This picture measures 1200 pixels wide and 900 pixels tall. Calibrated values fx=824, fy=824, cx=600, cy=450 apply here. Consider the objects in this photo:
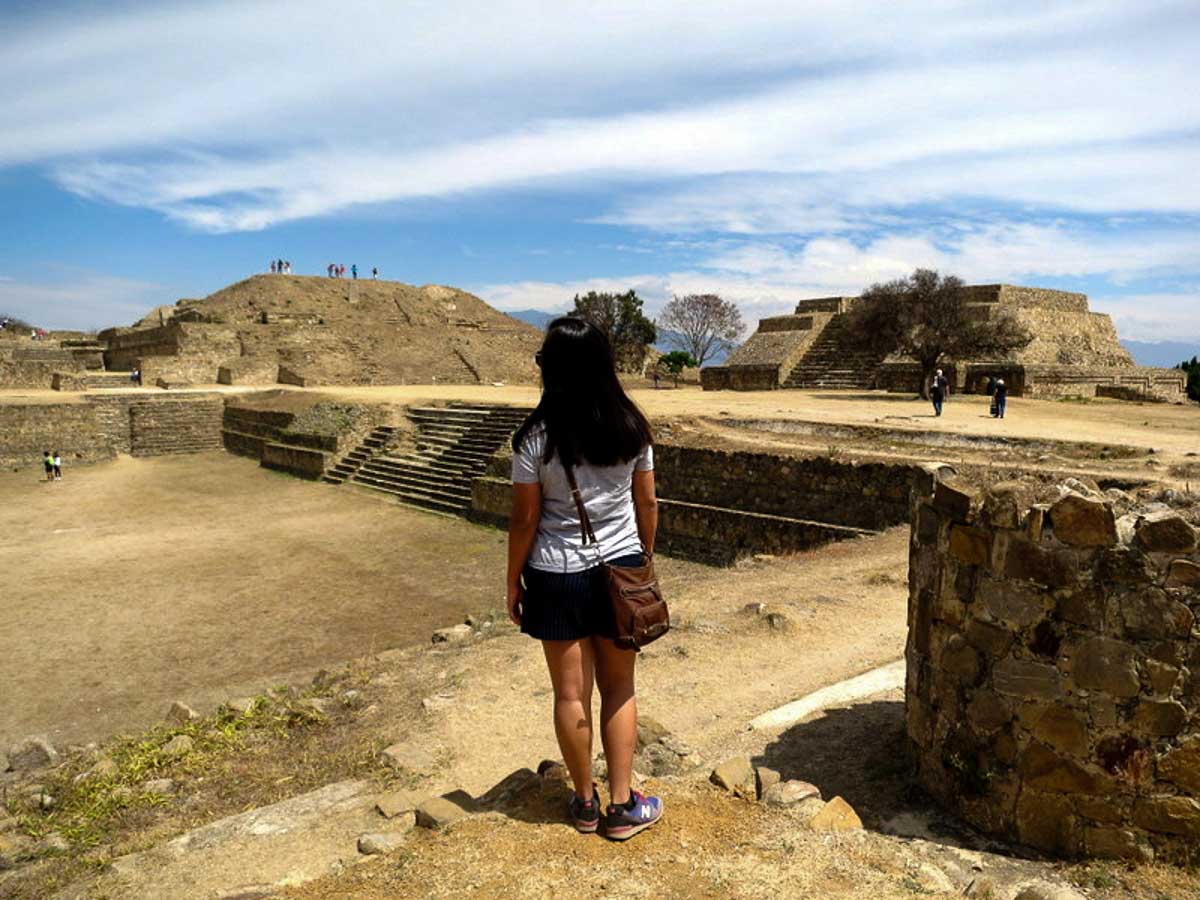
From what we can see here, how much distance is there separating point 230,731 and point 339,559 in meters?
7.47

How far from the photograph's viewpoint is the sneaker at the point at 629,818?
2857mm

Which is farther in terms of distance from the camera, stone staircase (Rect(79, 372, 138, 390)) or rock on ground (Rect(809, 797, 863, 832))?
stone staircase (Rect(79, 372, 138, 390))

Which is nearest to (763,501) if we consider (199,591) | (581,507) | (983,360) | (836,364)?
(199,591)

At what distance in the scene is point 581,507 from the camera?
109 inches

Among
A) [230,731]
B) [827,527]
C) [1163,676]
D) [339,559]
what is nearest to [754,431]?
[827,527]

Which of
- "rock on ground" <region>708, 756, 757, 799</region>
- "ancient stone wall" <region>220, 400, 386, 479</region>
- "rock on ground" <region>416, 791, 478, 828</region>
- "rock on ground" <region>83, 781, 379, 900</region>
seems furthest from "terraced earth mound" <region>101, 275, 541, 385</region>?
"rock on ground" <region>708, 756, 757, 799</region>

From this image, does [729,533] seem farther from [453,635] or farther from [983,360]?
[983,360]

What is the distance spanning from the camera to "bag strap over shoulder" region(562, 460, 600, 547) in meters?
2.76

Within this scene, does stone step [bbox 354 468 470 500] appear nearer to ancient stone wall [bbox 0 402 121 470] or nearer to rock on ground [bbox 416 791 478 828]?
ancient stone wall [bbox 0 402 121 470]

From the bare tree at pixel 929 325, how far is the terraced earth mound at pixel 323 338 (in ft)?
62.2

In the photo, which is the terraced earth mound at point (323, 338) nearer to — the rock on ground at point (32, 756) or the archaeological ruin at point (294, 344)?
the archaeological ruin at point (294, 344)

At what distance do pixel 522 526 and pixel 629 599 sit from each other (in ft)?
1.42

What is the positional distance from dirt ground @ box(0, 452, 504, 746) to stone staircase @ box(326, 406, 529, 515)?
64cm

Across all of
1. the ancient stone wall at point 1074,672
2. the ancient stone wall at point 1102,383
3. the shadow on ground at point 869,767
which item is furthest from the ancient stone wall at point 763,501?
the ancient stone wall at point 1102,383
